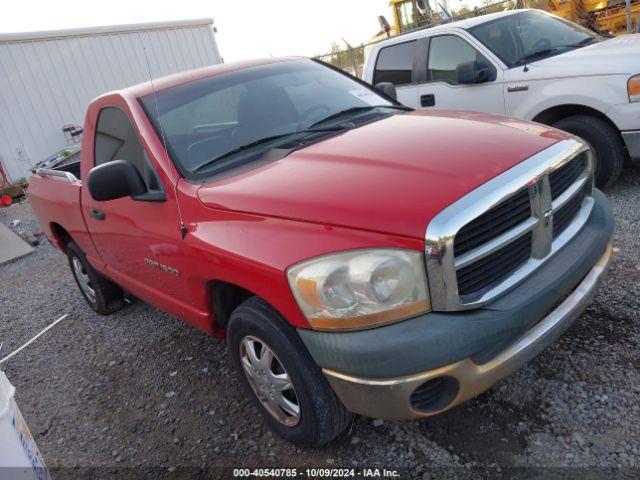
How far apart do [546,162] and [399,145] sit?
635 millimetres

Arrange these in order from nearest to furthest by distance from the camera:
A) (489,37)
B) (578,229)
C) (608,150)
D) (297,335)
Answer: (297,335), (578,229), (608,150), (489,37)

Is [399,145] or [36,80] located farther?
[36,80]

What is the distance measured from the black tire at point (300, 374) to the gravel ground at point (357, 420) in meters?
0.19

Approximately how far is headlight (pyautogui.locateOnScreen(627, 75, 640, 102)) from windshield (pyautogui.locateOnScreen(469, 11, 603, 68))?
39.6 inches

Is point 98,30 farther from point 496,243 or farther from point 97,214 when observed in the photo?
point 496,243

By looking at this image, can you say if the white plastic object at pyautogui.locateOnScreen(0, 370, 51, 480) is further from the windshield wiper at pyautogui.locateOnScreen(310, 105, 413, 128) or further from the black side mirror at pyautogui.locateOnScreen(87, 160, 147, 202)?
the windshield wiper at pyautogui.locateOnScreen(310, 105, 413, 128)

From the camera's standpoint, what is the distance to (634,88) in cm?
408

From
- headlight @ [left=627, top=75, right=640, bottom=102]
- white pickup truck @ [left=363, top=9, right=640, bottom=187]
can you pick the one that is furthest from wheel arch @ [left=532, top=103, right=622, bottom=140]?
headlight @ [left=627, top=75, right=640, bottom=102]

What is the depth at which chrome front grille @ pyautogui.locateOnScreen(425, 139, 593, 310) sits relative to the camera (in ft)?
5.77

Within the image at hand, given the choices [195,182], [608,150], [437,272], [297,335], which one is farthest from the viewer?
[608,150]

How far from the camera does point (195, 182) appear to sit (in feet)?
8.38

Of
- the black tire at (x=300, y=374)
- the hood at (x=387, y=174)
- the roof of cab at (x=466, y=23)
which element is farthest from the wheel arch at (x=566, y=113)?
the black tire at (x=300, y=374)

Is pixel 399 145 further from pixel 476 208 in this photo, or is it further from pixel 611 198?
pixel 611 198

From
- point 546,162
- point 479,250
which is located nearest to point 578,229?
point 546,162
